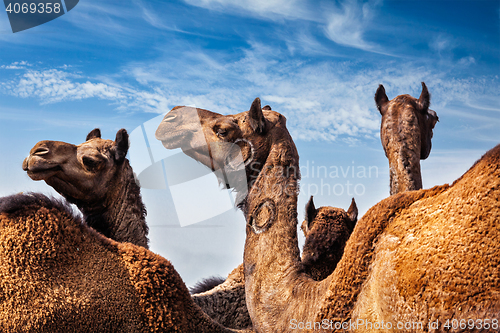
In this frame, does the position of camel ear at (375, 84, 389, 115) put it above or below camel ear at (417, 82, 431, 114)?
above

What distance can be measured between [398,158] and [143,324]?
3.08m

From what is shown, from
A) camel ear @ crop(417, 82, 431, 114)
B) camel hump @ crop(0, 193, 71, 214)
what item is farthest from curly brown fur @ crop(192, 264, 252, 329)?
camel ear @ crop(417, 82, 431, 114)

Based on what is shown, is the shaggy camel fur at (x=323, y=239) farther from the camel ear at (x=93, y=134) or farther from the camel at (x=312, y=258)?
the camel ear at (x=93, y=134)

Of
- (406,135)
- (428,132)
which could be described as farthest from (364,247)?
(428,132)

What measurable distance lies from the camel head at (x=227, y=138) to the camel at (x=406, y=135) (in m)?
1.67

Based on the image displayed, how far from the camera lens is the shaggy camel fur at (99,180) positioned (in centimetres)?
353

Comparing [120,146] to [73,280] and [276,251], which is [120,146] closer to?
[73,280]

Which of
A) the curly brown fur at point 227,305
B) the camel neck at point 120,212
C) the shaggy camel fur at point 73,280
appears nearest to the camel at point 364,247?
the shaggy camel fur at point 73,280

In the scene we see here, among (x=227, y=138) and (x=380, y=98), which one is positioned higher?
(x=380, y=98)

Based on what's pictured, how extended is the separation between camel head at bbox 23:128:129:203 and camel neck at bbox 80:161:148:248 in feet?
0.26

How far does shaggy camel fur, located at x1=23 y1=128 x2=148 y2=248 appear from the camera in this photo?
353 cm

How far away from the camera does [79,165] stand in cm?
371

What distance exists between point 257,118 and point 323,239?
1.45 meters

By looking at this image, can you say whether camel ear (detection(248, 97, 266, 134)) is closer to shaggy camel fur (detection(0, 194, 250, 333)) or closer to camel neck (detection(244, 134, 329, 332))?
camel neck (detection(244, 134, 329, 332))
